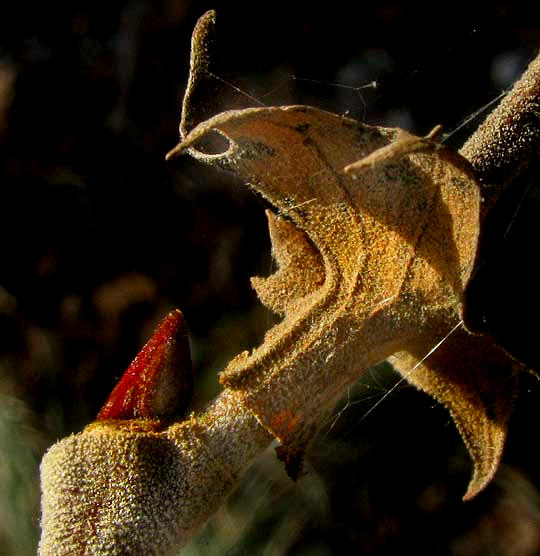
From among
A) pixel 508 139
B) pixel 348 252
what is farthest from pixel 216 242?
pixel 508 139

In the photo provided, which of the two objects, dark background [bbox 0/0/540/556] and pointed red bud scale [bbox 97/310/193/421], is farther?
dark background [bbox 0/0/540/556]

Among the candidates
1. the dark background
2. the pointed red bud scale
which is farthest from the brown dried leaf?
the dark background

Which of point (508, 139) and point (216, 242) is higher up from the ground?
point (508, 139)

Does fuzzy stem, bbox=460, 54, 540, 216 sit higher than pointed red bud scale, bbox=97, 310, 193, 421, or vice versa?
fuzzy stem, bbox=460, 54, 540, 216

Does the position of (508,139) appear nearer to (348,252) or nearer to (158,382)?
(348,252)

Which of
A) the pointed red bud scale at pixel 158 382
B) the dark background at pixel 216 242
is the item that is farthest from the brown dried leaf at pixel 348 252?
the dark background at pixel 216 242

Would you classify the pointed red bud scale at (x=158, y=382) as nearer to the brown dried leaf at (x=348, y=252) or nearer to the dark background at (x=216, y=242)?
the brown dried leaf at (x=348, y=252)

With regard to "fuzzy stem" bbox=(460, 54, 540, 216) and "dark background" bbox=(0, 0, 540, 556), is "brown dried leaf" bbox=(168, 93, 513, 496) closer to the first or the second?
"fuzzy stem" bbox=(460, 54, 540, 216)
